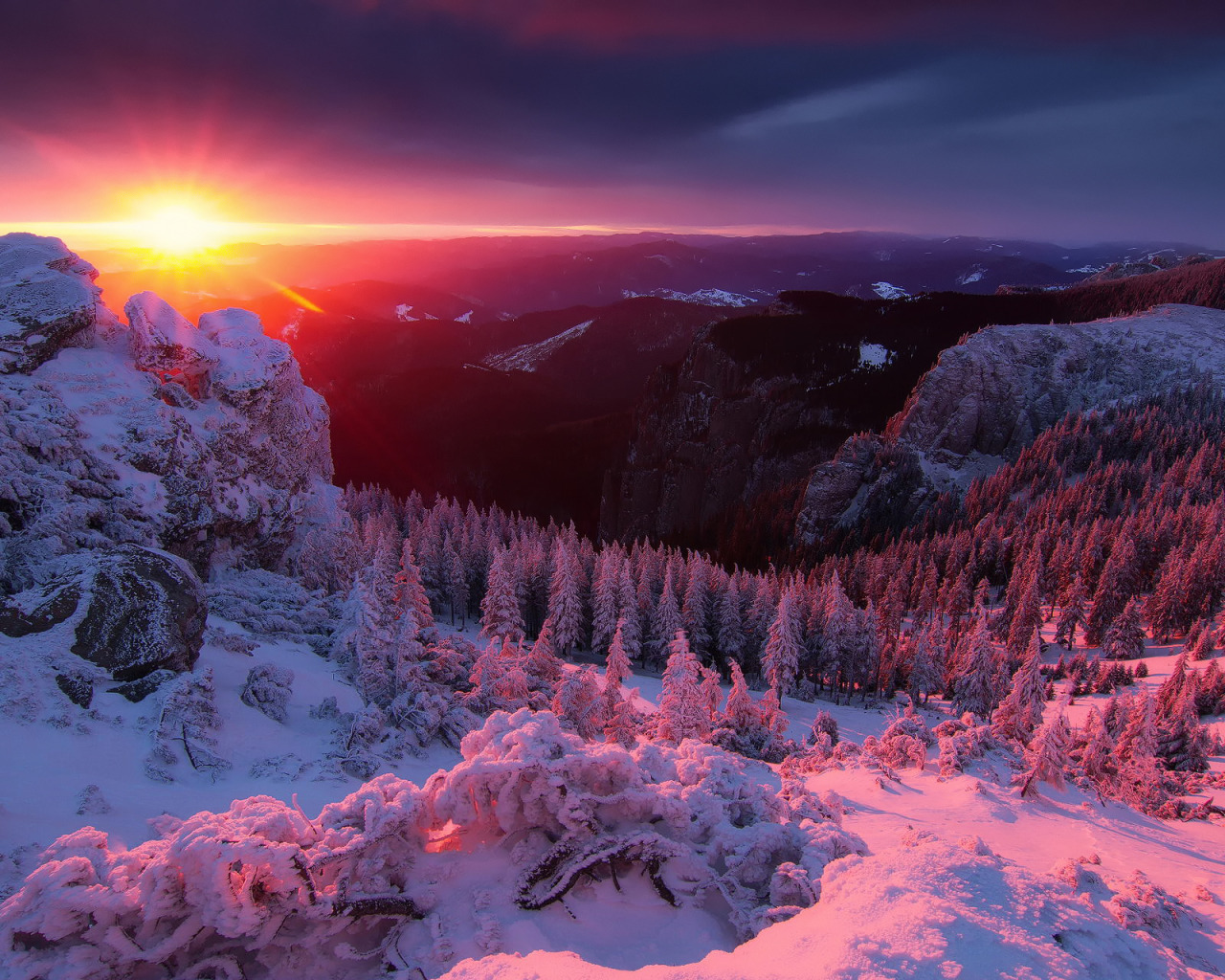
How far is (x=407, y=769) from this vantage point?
15680mm

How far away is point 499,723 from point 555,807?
6.69ft

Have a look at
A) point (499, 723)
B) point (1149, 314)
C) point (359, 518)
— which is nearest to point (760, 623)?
point (499, 723)

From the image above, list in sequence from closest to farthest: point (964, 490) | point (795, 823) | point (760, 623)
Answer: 1. point (795, 823)
2. point (760, 623)
3. point (964, 490)

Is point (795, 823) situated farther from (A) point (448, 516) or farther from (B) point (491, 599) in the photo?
(A) point (448, 516)

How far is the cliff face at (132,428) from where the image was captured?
64.1 feet

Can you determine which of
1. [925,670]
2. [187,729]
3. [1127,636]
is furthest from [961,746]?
[1127,636]

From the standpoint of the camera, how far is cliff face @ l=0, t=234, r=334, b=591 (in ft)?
64.1

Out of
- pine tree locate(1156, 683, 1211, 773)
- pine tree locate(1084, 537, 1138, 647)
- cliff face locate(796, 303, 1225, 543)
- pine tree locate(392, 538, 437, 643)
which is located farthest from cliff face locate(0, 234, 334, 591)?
cliff face locate(796, 303, 1225, 543)

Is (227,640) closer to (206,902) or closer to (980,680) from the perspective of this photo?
(206,902)

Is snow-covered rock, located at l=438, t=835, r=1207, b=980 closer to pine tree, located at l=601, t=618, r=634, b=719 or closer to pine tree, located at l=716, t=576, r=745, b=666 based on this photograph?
pine tree, located at l=601, t=618, r=634, b=719

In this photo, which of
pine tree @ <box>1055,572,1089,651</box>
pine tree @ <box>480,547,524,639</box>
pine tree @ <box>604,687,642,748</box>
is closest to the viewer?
pine tree @ <box>604,687,642,748</box>

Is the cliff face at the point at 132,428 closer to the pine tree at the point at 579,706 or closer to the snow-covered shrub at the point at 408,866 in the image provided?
the snow-covered shrub at the point at 408,866

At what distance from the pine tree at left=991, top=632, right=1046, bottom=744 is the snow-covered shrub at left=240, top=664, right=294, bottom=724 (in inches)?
799

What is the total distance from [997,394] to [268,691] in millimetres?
110283
